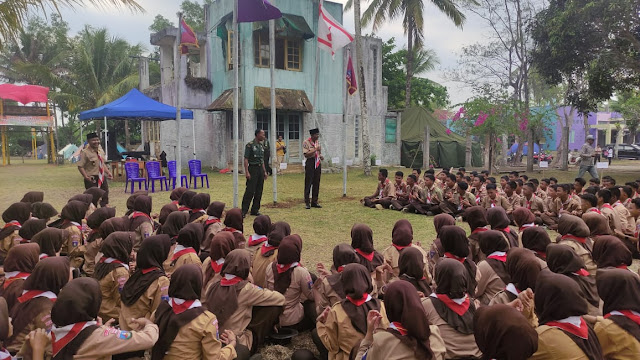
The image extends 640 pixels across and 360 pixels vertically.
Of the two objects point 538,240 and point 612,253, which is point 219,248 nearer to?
point 538,240

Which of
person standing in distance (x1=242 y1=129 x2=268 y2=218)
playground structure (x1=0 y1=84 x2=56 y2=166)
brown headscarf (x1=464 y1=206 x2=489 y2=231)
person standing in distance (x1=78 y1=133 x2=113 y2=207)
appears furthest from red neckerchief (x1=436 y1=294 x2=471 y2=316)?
playground structure (x1=0 y1=84 x2=56 y2=166)

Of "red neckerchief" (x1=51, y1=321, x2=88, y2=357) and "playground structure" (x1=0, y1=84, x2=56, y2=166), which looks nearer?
"red neckerchief" (x1=51, y1=321, x2=88, y2=357)

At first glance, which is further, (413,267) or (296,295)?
(296,295)

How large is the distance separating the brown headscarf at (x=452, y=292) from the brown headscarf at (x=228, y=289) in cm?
142

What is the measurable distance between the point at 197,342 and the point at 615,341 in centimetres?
251

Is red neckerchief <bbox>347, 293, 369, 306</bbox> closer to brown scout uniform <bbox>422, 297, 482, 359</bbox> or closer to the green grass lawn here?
brown scout uniform <bbox>422, 297, 482, 359</bbox>

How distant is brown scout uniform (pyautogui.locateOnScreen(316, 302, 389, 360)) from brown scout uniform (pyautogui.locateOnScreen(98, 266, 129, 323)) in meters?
1.75

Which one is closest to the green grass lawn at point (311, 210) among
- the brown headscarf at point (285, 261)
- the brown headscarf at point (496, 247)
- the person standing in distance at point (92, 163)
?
the person standing in distance at point (92, 163)

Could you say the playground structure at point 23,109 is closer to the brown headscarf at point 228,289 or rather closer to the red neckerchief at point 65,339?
the brown headscarf at point 228,289

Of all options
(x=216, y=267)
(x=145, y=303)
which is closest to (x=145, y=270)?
(x=145, y=303)

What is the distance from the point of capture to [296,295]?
12.5 feet

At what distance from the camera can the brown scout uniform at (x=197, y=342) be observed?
107 inches

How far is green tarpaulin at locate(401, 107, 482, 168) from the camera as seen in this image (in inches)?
931

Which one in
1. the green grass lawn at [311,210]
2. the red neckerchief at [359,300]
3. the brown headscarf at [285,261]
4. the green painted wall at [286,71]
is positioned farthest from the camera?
the green painted wall at [286,71]
